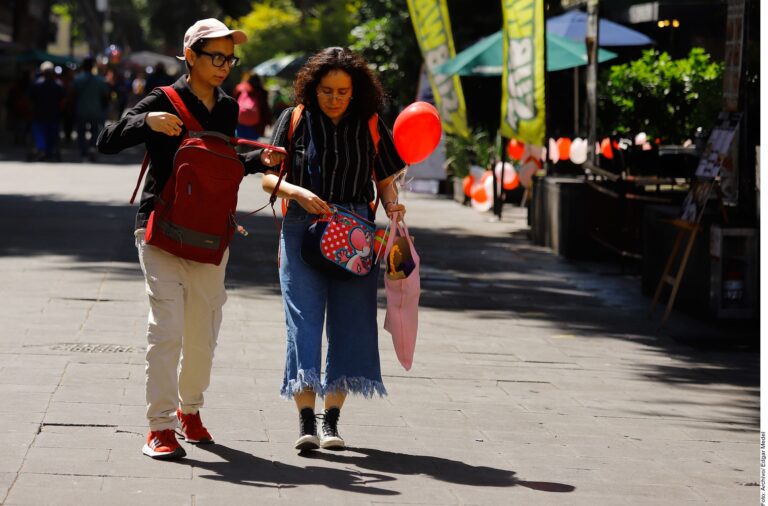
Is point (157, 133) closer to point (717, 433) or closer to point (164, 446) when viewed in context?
point (164, 446)

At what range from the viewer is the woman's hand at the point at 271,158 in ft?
20.4

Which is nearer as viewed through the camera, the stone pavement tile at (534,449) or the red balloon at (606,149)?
the stone pavement tile at (534,449)

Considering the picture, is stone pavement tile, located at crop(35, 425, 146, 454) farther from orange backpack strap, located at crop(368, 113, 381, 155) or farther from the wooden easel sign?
the wooden easel sign

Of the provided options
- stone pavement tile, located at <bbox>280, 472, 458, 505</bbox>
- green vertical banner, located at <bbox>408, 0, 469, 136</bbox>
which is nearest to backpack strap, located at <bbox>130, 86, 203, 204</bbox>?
stone pavement tile, located at <bbox>280, 472, 458, 505</bbox>

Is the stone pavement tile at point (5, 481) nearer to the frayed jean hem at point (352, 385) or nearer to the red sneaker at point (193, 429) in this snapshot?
the red sneaker at point (193, 429)

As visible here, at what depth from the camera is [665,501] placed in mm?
5898

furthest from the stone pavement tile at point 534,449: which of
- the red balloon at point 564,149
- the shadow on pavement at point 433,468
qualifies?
the red balloon at point 564,149

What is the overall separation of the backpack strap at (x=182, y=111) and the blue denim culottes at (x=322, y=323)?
0.59m

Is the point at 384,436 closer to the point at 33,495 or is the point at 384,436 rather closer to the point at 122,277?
the point at 33,495

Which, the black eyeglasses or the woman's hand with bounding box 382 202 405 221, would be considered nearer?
the black eyeglasses

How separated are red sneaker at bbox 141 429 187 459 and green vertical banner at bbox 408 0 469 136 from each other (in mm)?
13579

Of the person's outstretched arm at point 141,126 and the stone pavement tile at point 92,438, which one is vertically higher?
the person's outstretched arm at point 141,126

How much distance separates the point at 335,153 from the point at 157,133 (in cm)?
78

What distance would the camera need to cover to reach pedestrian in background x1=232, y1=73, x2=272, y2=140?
76.7 ft
